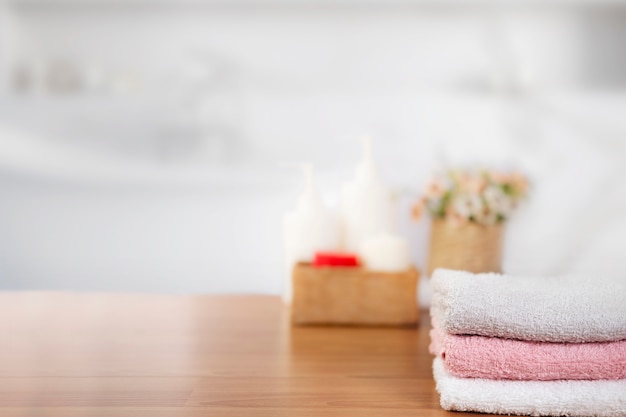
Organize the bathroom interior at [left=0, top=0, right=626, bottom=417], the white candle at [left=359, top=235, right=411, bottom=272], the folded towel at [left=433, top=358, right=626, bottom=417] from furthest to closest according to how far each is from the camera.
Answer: the bathroom interior at [left=0, top=0, right=626, bottom=417] → the white candle at [left=359, top=235, right=411, bottom=272] → the folded towel at [left=433, top=358, right=626, bottom=417]

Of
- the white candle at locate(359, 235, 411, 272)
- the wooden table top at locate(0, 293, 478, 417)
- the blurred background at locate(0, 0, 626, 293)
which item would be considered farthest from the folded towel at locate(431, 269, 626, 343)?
the blurred background at locate(0, 0, 626, 293)

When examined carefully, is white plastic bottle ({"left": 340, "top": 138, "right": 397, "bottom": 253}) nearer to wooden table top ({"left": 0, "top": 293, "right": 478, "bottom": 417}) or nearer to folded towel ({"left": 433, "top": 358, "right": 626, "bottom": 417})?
wooden table top ({"left": 0, "top": 293, "right": 478, "bottom": 417})

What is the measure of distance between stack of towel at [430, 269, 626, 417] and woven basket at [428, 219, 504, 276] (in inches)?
17.1

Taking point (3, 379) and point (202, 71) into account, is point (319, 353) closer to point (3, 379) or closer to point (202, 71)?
point (3, 379)

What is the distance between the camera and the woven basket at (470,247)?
1.16 metres

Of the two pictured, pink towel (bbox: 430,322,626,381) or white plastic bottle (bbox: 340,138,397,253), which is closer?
pink towel (bbox: 430,322,626,381)

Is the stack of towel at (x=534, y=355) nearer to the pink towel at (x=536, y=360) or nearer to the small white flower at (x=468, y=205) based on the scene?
the pink towel at (x=536, y=360)

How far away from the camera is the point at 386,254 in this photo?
108cm

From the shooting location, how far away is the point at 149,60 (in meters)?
1.32

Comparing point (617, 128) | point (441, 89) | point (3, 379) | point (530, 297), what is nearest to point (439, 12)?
point (441, 89)

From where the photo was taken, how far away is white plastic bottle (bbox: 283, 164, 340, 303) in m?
1.14

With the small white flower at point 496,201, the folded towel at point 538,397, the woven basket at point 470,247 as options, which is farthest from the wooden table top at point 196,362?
the small white flower at point 496,201

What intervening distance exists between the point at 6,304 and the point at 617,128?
132cm

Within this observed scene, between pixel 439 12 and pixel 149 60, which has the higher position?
pixel 439 12
